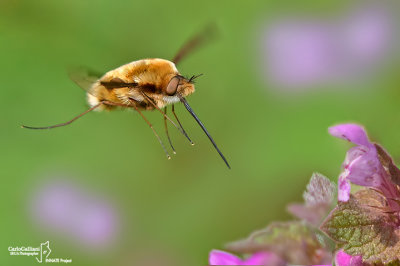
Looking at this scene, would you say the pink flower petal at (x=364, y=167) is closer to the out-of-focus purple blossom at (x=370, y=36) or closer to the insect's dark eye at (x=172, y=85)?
the insect's dark eye at (x=172, y=85)

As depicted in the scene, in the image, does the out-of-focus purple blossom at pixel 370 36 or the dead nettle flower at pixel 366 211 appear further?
the out-of-focus purple blossom at pixel 370 36

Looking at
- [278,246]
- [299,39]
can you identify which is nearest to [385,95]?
[299,39]

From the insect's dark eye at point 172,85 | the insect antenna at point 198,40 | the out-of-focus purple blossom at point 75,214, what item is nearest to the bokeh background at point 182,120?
the out-of-focus purple blossom at point 75,214

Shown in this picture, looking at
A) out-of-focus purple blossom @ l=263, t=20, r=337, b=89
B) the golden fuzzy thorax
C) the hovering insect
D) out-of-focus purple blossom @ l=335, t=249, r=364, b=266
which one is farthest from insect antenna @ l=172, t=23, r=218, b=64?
out-of-focus purple blossom @ l=263, t=20, r=337, b=89

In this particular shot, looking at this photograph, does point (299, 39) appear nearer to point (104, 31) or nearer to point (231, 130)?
point (231, 130)

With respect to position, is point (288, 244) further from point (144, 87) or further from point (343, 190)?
point (144, 87)
